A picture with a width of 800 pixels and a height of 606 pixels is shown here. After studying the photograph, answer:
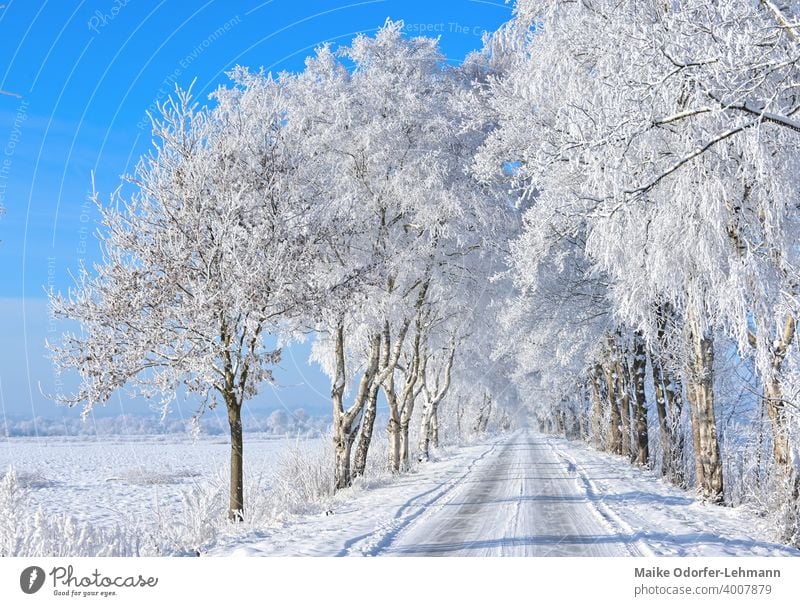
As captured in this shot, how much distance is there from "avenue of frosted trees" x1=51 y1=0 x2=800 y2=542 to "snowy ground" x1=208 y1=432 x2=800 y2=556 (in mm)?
1070

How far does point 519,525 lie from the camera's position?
847 centimetres

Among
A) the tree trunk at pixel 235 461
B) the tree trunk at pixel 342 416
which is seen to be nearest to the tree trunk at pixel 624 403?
the tree trunk at pixel 342 416

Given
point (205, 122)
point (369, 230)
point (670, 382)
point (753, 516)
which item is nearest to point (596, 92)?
point (205, 122)

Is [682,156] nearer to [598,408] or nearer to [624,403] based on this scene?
[624,403]

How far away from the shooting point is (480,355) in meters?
37.5

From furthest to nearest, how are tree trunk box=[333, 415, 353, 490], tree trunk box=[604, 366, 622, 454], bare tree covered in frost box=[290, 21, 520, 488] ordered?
tree trunk box=[604, 366, 622, 454]
tree trunk box=[333, 415, 353, 490]
bare tree covered in frost box=[290, 21, 520, 488]

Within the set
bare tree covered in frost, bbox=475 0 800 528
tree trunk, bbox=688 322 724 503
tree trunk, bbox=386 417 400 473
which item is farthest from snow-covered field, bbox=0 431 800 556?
bare tree covered in frost, bbox=475 0 800 528

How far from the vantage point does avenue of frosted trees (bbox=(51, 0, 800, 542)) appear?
20.5ft

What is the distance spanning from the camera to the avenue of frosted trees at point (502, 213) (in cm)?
623

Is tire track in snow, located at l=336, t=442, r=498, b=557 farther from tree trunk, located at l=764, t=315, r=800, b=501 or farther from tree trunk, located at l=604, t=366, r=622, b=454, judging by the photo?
tree trunk, located at l=604, t=366, r=622, b=454
